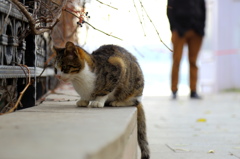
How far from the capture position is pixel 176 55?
8.41 meters

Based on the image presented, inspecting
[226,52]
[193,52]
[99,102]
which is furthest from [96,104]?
[226,52]

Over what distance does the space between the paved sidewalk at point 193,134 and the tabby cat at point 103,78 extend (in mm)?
457

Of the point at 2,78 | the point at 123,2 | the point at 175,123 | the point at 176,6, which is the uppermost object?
the point at 176,6

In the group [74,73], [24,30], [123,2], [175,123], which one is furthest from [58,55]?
[175,123]

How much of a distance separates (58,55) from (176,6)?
19.0ft

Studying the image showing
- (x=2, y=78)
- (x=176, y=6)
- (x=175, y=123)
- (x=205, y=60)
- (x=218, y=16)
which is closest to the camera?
(x=2, y=78)

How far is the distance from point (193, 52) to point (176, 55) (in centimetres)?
46

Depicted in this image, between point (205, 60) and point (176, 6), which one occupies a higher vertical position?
point (176, 6)

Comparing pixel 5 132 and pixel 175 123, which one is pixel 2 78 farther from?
pixel 175 123

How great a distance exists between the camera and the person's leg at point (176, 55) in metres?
8.38

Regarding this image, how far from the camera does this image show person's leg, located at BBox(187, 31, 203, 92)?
8531 millimetres

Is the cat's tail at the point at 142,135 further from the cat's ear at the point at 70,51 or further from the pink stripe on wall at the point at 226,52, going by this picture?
the pink stripe on wall at the point at 226,52

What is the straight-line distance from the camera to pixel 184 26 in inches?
330

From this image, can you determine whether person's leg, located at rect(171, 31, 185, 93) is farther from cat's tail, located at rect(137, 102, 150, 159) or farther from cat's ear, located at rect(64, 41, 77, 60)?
cat's ear, located at rect(64, 41, 77, 60)
